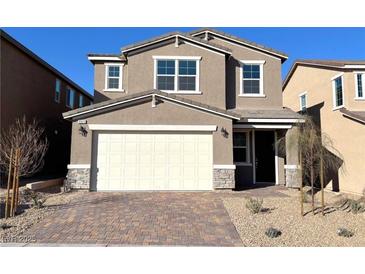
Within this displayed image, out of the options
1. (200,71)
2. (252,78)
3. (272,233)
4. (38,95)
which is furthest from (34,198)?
(252,78)

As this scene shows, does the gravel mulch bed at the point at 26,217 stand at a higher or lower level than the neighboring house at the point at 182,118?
lower

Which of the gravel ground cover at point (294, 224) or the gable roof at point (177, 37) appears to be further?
the gable roof at point (177, 37)

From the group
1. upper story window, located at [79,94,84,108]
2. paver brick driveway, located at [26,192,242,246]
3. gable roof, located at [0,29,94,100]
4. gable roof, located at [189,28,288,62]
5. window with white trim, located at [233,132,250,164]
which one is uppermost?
gable roof, located at [189,28,288,62]

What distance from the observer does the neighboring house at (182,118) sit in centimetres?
1220

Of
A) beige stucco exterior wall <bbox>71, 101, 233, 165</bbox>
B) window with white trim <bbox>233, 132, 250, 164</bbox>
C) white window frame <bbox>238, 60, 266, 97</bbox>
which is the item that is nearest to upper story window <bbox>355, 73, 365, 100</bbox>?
white window frame <bbox>238, 60, 266, 97</bbox>

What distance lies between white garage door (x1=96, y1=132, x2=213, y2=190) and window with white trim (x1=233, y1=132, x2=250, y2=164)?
9.79 ft

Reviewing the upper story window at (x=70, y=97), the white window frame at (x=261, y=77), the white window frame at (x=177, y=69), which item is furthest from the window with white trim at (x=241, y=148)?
the upper story window at (x=70, y=97)

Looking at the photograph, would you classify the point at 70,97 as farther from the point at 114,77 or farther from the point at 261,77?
the point at 261,77

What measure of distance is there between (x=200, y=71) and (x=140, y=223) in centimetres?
953

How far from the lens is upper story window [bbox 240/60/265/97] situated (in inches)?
617

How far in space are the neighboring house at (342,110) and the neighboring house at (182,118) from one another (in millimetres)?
A: 2890

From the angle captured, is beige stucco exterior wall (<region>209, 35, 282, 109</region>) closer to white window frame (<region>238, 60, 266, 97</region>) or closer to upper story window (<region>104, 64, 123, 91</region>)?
white window frame (<region>238, 60, 266, 97</region>)

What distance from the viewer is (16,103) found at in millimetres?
14734

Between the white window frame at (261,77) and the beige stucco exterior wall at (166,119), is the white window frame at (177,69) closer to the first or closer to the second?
the beige stucco exterior wall at (166,119)
